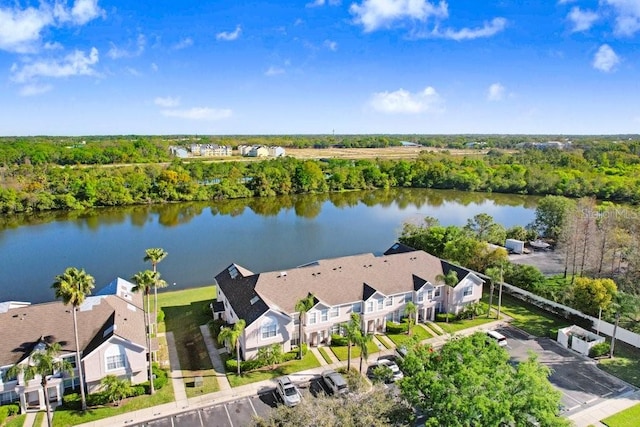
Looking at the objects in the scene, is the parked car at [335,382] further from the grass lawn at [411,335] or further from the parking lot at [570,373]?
the parking lot at [570,373]

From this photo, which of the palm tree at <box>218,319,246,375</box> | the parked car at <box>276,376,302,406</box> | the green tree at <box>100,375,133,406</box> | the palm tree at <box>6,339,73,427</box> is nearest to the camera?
the palm tree at <box>6,339,73,427</box>

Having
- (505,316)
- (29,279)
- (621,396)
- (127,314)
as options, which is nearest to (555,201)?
(505,316)

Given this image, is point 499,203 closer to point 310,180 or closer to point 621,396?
point 310,180

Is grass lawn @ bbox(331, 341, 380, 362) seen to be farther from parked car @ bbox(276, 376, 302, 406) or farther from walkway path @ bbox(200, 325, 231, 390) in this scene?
walkway path @ bbox(200, 325, 231, 390)

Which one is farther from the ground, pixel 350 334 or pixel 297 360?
pixel 350 334

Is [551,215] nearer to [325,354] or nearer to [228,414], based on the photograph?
[325,354]

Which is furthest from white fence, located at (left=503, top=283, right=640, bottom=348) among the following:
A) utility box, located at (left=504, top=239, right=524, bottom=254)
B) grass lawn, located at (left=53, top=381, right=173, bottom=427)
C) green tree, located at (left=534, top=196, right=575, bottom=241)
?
grass lawn, located at (left=53, top=381, right=173, bottom=427)
